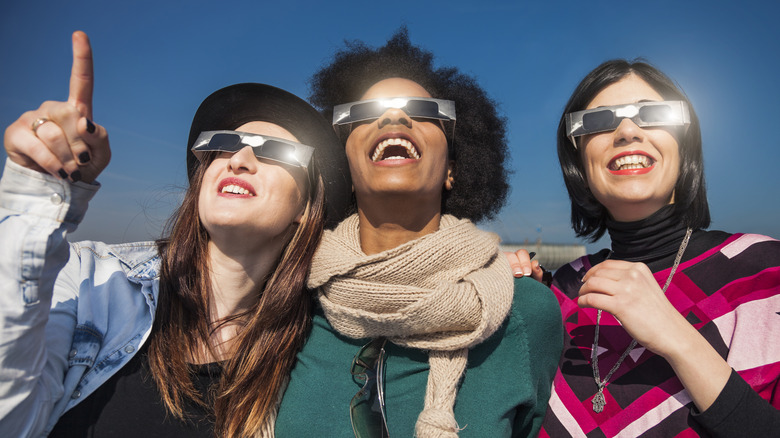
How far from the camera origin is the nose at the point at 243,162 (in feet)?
8.80

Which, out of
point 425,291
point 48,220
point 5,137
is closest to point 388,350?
point 425,291

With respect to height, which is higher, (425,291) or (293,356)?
(425,291)

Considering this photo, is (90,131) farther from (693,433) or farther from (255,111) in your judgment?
(693,433)

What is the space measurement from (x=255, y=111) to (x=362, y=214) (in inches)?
37.7

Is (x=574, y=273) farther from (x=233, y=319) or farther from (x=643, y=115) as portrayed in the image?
(x=233, y=319)

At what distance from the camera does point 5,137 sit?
1.69 m

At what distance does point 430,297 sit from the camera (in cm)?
236

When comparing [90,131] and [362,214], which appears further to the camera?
Result: [362,214]

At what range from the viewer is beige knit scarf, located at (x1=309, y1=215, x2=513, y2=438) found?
2.34 metres

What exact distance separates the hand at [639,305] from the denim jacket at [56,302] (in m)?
2.35

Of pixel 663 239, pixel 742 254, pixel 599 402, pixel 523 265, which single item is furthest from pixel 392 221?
pixel 742 254

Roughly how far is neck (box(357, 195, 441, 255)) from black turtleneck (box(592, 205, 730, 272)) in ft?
4.11

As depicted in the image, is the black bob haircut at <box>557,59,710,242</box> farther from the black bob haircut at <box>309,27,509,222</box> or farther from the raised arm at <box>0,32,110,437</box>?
the raised arm at <box>0,32,110,437</box>

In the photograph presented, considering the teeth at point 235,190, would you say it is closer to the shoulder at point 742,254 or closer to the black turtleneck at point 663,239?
the black turtleneck at point 663,239
